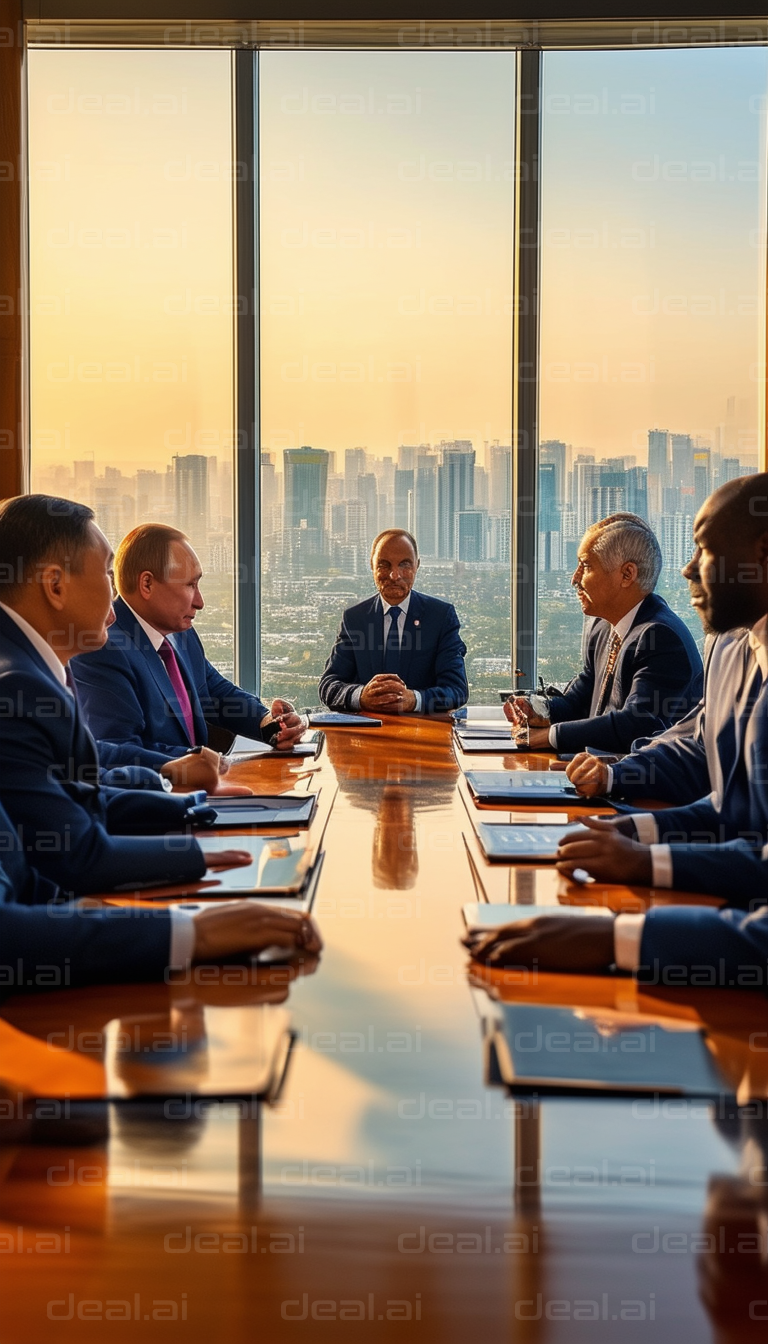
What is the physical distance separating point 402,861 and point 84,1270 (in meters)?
1.55

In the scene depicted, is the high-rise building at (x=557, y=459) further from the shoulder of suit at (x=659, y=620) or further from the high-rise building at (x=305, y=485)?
the shoulder of suit at (x=659, y=620)

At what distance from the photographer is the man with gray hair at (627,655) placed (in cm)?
425

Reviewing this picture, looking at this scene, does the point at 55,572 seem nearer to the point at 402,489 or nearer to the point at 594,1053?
the point at 594,1053

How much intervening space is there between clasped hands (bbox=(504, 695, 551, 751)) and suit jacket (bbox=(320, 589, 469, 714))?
1156mm

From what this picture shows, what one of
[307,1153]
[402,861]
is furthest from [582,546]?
[307,1153]

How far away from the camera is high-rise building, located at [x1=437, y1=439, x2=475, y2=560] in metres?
6.81

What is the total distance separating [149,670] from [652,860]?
2.32 metres

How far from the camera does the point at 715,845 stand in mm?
2369

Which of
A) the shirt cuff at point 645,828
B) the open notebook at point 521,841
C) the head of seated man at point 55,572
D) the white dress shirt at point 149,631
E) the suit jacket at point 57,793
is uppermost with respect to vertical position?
the head of seated man at point 55,572

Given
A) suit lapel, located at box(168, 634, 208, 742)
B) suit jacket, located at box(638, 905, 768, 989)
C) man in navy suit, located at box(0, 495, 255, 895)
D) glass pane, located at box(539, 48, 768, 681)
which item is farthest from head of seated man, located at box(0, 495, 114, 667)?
glass pane, located at box(539, 48, 768, 681)

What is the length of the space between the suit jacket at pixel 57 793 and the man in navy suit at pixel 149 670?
45.5 inches

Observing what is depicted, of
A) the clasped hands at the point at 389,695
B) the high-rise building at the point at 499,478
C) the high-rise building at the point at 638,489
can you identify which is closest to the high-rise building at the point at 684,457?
the high-rise building at the point at 638,489

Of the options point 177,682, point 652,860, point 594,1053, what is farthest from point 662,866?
point 177,682

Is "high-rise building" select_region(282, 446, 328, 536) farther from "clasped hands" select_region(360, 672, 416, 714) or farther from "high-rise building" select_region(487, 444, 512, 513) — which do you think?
"clasped hands" select_region(360, 672, 416, 714)
